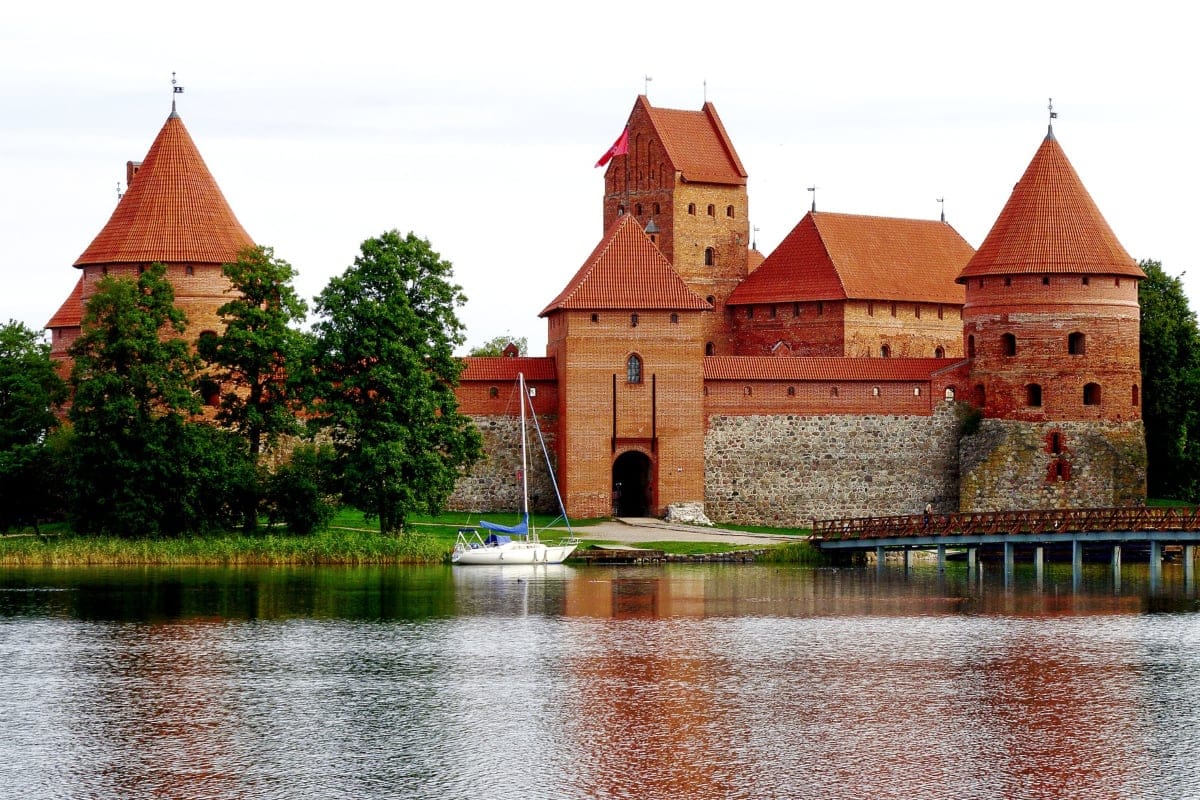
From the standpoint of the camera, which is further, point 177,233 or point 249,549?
point 177,233

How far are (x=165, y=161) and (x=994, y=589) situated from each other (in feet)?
65.3

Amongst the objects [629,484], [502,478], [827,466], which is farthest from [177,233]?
[827,466]

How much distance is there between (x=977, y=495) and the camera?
41562 mm

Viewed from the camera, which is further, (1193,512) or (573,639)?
(1193,512)

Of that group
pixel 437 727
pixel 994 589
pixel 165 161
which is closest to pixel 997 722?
pixel 437 727

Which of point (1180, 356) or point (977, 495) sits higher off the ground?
point (1180, 356)

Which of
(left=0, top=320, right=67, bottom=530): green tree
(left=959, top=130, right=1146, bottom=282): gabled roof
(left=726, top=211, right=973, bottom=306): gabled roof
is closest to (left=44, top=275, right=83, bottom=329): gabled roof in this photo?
(left=0, top=320, right=67, bottom=530): green tree

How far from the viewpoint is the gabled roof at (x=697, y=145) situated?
4866cm

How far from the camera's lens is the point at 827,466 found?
138 ft

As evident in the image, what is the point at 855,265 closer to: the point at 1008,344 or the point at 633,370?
the point at 1008,344

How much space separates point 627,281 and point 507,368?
3.26 metres

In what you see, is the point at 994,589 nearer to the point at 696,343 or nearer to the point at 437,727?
the point at 696,343

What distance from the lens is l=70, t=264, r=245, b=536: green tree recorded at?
35469 millimetres

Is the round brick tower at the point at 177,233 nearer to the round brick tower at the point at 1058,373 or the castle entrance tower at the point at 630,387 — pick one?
the castle entrance tower at the point at 630,387
